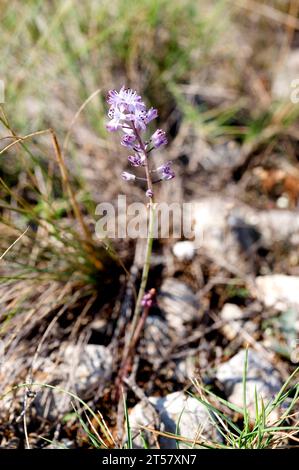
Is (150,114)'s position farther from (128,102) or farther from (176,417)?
(176,417)

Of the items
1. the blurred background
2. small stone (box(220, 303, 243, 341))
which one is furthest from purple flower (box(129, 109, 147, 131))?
small stone (box(220, 303, 243, 341))

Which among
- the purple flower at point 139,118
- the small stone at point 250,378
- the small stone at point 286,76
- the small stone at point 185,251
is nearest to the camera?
the purple flower at point 139,118

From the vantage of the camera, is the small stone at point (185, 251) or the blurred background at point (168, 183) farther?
the small stone at point (185, 251)

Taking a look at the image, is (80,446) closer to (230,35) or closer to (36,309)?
(36,309)

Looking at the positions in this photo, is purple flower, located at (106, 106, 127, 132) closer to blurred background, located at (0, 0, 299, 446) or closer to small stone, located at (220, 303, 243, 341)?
blurred background, located at (0, 0, 299, 446)

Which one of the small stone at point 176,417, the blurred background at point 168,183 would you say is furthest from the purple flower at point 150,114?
the small stone at point 176,417

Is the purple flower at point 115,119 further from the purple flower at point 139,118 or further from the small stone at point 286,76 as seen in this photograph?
the small stone at point 286,76

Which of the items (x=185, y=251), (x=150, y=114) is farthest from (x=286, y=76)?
(x=150, y=114)

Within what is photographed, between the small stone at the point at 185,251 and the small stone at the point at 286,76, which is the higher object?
the small stone at the point at 286,76
